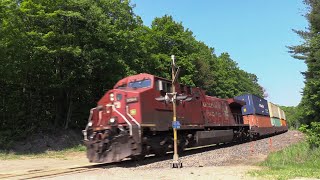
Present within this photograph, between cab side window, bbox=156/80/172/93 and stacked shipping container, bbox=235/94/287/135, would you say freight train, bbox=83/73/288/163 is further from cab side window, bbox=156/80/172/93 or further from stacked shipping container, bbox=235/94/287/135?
stacked shipping container, bbox=235/94/287/135

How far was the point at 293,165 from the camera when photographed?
559 inches

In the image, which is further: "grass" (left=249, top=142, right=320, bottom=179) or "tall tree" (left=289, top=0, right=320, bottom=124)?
"tall tree" (left=289, top=0, right=320, bottom=124)

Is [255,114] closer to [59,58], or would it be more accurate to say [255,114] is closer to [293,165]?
[59,58]

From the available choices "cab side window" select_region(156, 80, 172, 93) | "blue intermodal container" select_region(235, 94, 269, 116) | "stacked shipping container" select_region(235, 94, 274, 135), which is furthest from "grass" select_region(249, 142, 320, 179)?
"blue intermodal container" select_region(235, 94, 269, 116)

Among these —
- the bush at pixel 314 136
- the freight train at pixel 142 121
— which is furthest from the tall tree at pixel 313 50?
the freight train at pixel 142 121

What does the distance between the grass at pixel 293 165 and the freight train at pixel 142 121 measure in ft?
14.7

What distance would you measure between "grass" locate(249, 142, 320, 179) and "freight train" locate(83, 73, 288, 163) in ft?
14.7

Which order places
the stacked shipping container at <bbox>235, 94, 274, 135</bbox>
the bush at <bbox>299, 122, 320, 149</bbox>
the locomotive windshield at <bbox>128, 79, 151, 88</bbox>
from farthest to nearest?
1. the stacked shipping container at <bbox>235, 94, 274, 135</bbox>
2. the locomotive windshield at <bbox>128, 79, 151, 88</bbox>
3. the bush at <bbox>299, 122, 320, 149</bbox>

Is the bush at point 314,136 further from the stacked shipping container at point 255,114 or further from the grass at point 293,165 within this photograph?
the stacked shipping container at point 255,114

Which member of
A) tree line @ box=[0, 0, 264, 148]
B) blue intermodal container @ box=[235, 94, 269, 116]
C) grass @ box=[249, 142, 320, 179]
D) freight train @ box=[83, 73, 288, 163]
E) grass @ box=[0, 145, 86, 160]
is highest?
tree line @ box=[0, 0, 264, 148]

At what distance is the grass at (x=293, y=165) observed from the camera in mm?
11328

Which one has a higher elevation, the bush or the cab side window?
the cab side window

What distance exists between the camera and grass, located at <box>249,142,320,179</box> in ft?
37.2

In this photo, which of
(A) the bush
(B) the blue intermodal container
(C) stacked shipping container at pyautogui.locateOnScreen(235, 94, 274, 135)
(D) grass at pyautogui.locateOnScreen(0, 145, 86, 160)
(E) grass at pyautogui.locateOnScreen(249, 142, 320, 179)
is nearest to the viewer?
(E) grass at pyautogui.locateOnScreen(249, 142, 320, 179)
